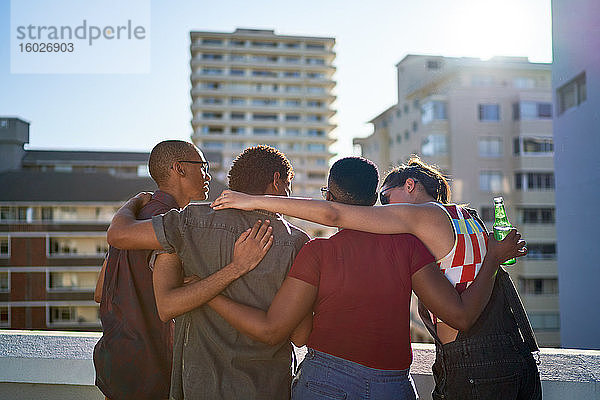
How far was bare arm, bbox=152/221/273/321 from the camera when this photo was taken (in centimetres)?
148

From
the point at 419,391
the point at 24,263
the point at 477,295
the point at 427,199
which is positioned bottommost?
the point at 24,263

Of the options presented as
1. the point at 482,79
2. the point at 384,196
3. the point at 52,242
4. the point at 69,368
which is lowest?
the point at 52,242

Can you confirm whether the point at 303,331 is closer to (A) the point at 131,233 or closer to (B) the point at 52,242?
(A) the point at 131,233

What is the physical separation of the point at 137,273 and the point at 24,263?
120 ft

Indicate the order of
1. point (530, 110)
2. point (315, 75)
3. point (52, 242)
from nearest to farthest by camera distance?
point (530, 110) < point (52, 242) < point (315, 75)

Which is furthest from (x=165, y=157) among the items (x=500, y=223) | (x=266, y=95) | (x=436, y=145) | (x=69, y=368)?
(x=266, y=95)

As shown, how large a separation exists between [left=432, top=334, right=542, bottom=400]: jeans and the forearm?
68 cm

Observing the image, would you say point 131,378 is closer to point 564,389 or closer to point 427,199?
point 427,199

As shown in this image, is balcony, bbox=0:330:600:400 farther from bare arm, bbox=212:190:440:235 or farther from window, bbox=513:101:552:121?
window, bbox=513:101:552:121

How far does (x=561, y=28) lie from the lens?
56.9ft

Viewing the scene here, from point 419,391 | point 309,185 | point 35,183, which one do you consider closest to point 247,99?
point 309,185

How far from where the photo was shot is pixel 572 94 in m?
18.6

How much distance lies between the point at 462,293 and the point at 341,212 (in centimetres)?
41

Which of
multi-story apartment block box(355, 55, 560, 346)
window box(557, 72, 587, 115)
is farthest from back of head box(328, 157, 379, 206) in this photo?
multi-story apartment block box(355, 55, 560, 346)
